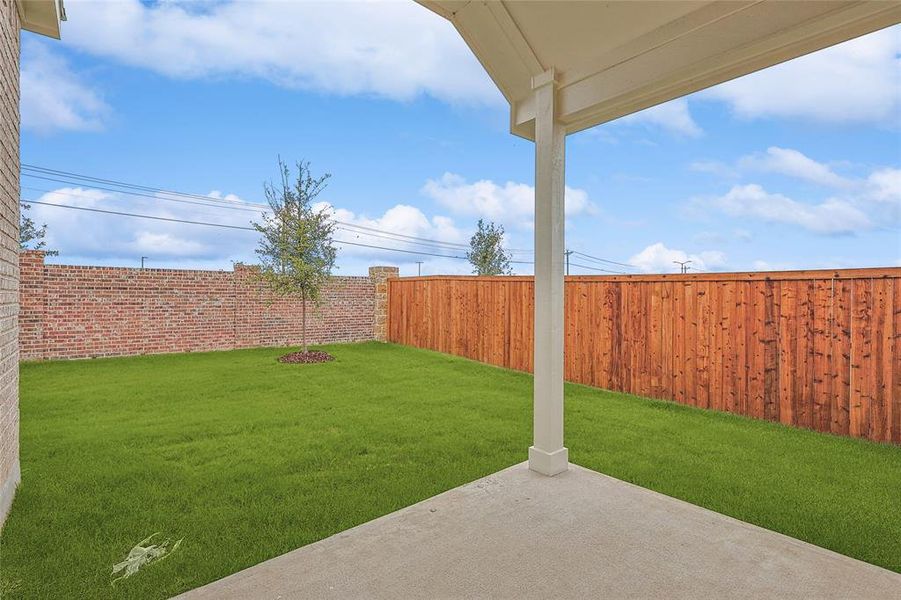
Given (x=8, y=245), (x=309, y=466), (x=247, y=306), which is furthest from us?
(x=247, y=306)

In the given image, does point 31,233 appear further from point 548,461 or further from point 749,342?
point 749,342

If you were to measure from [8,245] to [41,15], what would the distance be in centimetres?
155

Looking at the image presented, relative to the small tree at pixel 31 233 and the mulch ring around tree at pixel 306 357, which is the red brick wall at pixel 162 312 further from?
the small tree at pixel 31 233

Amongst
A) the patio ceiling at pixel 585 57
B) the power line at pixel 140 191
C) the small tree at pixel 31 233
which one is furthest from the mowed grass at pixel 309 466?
the small tree at pixel 31 233

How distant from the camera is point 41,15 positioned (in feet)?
9.63

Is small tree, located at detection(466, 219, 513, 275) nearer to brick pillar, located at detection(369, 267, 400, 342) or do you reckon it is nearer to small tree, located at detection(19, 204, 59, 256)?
brick pillar, located at detection(369, 267, 400, 342)

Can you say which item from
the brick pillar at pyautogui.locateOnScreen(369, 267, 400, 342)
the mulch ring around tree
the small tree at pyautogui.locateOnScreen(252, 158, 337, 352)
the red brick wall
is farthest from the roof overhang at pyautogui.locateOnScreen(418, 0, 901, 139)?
the brick pillar at pyautogui.locateOnScreen(369, 267, 400, 342)

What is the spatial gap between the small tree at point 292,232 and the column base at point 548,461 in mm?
6846

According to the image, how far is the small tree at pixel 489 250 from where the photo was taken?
18.5 m

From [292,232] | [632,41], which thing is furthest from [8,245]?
[292,232]

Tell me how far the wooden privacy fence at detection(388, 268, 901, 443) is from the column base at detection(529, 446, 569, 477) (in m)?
3.00

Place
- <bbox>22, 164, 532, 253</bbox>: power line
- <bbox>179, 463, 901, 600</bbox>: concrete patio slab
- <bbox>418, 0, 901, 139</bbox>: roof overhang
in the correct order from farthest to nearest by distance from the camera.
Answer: <bbox>22, 164, 532, 253</bbox>: power line
<bbox>418, 0, 901, 139</bbox>: roof overhang
<bbox>179, 463, 901, 600</bbox>: concrete patio slab

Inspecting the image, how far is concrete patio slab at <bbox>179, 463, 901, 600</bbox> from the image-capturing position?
1842mm

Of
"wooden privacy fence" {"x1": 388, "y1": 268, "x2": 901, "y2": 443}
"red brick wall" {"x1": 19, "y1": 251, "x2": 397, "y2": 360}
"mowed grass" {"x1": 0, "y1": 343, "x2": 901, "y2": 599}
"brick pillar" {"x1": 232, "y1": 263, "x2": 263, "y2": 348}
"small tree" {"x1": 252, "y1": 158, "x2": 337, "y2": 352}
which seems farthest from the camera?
"brick pillar" {"x1": 232, "y1": 263, "x2": 263, "y2": 348}
